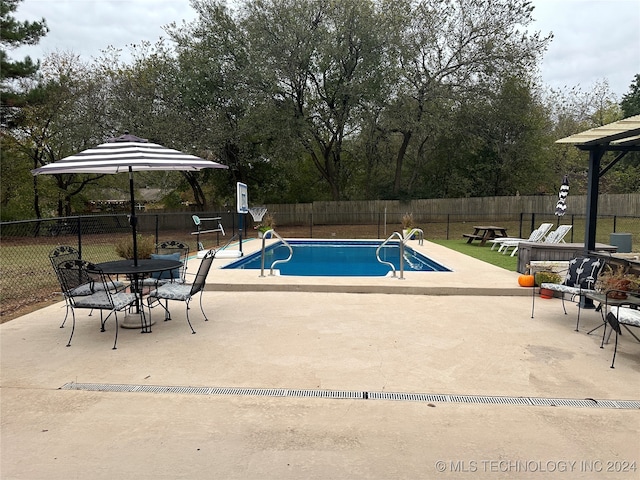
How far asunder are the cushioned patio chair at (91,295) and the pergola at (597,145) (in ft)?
18.0

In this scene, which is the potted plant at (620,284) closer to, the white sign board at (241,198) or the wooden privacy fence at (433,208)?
the white sign board at (241,198)

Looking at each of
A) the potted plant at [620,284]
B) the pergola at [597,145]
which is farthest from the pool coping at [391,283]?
the potted plant at [620,284]

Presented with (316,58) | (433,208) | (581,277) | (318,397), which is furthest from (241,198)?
(433,208)

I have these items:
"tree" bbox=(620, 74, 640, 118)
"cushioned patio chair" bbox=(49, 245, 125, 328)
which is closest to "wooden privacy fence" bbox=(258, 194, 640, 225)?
"tree" bbox=(620, 74, 640, 118)

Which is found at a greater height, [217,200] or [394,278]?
[217,200]

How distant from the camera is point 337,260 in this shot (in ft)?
38.9

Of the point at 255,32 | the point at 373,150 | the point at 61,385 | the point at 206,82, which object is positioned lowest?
the point at 61,385

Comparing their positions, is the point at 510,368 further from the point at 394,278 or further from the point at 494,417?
the point at 394,278

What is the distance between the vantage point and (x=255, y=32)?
17.4 m

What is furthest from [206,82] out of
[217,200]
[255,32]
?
[217,200]

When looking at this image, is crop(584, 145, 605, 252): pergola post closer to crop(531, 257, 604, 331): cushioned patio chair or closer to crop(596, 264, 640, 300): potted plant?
crop(531, 257, 604, 331): cushioned patio chair

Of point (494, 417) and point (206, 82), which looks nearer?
point (494, 417)

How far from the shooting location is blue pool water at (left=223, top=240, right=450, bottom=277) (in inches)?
383

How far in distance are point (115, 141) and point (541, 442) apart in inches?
192
